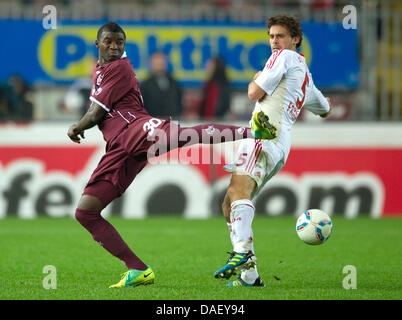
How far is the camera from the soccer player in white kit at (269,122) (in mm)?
6457

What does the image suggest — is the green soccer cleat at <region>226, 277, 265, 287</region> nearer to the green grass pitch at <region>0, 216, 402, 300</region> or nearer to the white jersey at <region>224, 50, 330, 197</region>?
the green grass pitch at <region>0, 216, 402, 300</region>

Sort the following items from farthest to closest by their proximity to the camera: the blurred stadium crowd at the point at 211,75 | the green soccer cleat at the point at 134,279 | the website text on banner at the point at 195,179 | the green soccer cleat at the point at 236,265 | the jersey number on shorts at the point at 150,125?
the blurred stadium crowd at the point at 211,75
the website text on banner at the point at 195,179
the green soccer cleat at the point at 134,279
the jersey number on shorts at the point at 150,125
the green soccer cleat at the point at 236,265

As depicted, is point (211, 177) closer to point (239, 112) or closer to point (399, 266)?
point (239, 112)

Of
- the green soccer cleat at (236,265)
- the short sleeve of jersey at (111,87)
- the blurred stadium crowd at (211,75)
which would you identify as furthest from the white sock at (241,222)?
the blurred stadium crowd at (211,75)

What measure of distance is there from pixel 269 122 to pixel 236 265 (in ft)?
3.85

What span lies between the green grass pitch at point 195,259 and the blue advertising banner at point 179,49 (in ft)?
10.3

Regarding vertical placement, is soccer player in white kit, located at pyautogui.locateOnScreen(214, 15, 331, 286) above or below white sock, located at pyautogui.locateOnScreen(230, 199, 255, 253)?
above

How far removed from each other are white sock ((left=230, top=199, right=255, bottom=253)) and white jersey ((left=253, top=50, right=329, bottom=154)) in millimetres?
592

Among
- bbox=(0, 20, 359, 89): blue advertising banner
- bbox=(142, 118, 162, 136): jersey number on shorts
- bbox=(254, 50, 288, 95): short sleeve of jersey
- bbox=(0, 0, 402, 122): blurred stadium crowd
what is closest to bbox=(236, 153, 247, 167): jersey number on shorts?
bbox=(254, 50, 288, 95): short sleeve of jersey

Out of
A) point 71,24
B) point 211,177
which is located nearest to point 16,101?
point 71,24

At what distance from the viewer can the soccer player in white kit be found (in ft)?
21.2

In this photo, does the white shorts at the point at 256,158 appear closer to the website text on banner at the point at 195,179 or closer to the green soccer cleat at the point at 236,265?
the green soccer cleat at the point at 236,265

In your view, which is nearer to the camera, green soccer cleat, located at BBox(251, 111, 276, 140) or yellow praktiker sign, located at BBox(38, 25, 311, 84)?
green soccer cleat, located at BBox(251, 111, 276, 140)

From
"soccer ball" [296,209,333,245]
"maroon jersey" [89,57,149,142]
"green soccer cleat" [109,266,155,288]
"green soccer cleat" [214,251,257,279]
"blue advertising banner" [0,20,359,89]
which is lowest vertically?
"green soccer cleat" [109,266,155,288]
